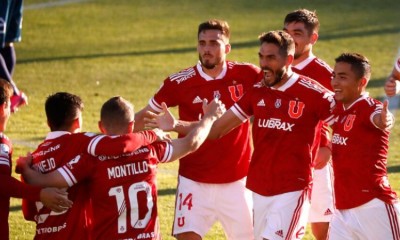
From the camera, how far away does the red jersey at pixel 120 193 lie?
27.1 ft

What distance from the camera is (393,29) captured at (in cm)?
2158

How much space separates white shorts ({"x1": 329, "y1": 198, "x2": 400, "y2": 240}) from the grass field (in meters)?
6.34

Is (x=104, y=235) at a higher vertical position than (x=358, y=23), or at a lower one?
lower

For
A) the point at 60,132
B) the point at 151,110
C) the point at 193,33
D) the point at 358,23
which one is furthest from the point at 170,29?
the point at 60,132

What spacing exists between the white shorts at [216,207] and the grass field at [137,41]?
5733mm

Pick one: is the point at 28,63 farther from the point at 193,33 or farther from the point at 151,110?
the point at 151,110

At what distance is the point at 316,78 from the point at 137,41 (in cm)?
1111

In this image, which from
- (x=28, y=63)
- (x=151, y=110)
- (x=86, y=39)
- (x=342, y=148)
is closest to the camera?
(x=342, y=148)

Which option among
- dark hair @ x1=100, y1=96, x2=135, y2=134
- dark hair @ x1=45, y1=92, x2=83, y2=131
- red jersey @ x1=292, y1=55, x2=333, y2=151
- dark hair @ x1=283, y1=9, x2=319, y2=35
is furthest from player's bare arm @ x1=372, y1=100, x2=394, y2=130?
dark hair @ x1=45, y1=92, x2=83, y2=131

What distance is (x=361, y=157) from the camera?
8.89 metres

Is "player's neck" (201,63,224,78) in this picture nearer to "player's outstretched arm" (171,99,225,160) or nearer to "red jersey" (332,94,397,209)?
"player's outstretched arm" (171,99,225,160)

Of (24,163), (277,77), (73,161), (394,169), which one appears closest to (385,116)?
(277,77)

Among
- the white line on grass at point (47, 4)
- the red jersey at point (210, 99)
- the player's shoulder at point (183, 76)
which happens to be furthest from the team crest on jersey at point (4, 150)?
the white line on grass at point (47, 4)

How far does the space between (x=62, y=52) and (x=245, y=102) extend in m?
11.6
